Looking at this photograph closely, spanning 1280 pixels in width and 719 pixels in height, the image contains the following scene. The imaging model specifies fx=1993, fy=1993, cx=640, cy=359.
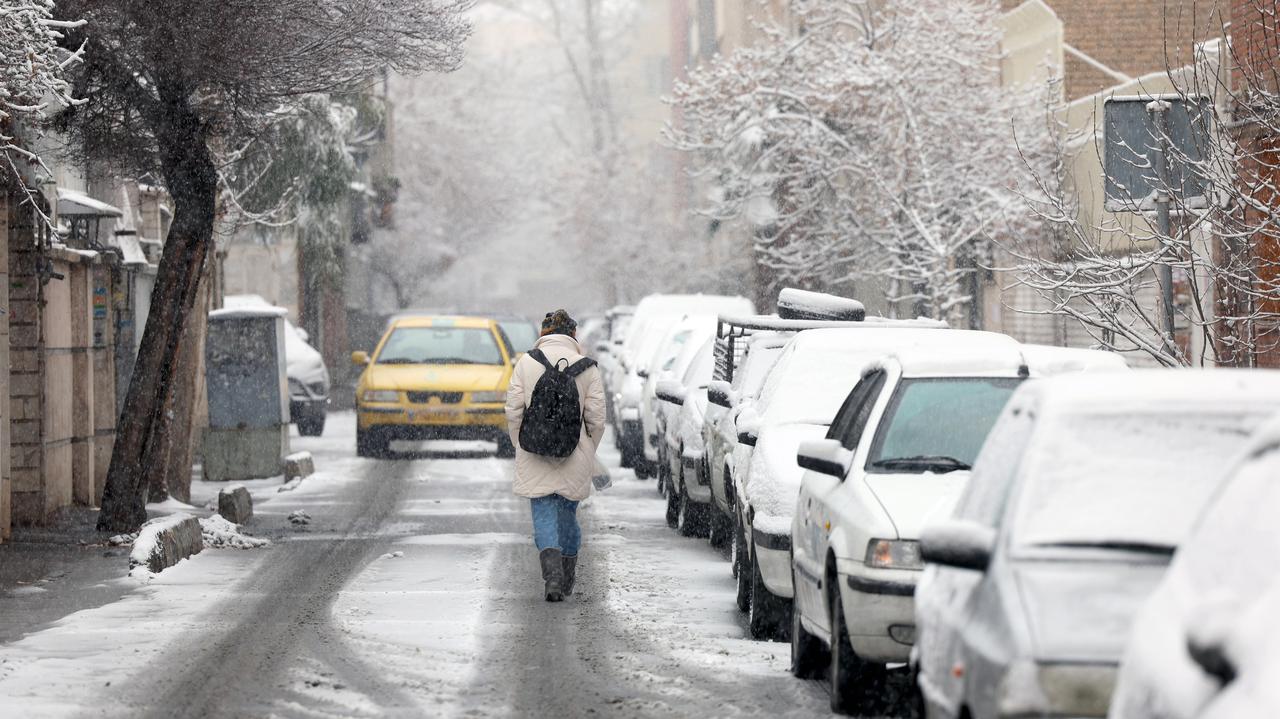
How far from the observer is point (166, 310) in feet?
53.7

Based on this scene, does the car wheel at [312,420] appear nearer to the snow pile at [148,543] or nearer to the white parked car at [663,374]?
the white parked car at [663,374]

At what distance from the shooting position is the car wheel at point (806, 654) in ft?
30.6

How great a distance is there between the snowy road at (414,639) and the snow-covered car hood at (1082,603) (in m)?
3.41

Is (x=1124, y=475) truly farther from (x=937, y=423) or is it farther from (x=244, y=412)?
(x=244, y=412)

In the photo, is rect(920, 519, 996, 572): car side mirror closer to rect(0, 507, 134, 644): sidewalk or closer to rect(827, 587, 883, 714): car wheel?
rect(827, 587, 883, 714): car wheel

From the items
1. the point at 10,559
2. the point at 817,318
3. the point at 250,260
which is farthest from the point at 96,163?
the point at 250,260

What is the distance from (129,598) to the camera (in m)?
12.6

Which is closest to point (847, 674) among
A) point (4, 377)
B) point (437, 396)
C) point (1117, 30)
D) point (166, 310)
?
point (166, 310)

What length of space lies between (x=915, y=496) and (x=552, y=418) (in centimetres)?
425

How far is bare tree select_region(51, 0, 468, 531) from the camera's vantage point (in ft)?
49.4

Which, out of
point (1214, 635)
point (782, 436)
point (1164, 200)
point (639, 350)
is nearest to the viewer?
point (1214, 635)

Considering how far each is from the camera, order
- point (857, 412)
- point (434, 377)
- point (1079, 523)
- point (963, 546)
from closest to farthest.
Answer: point (1079, 523)
point (963, 546)
point (857, 412)
point (434, 377)

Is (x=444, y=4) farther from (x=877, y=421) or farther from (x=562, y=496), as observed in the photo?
(x=877, y=421)

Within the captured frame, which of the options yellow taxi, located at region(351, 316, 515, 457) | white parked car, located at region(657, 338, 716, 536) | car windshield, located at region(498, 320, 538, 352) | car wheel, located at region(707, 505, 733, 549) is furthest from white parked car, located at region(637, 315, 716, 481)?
car windshield, located at region(498, 320, 538, 352)
